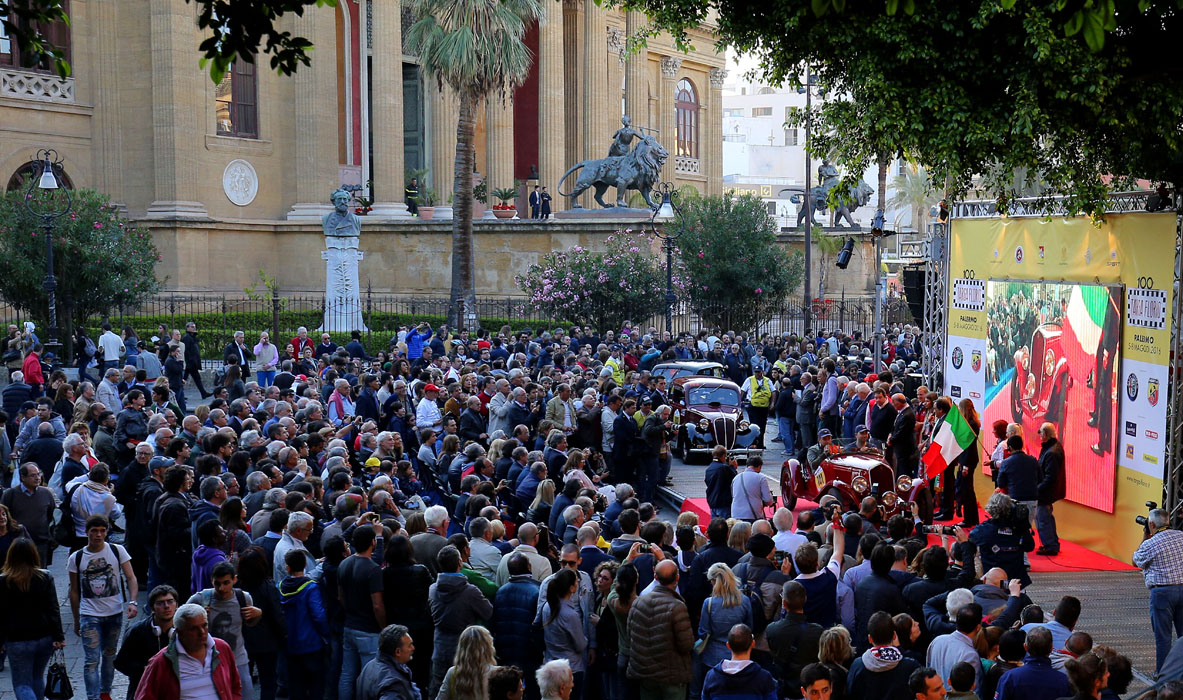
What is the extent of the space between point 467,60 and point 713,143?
3662 centimetres

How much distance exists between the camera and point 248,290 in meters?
36.1

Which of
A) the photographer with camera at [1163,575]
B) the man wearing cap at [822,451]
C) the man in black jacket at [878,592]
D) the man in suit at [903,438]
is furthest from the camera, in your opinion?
the man in suit at [903,438]

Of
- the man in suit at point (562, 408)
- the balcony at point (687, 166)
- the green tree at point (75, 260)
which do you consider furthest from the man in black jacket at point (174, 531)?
the balcony at point (687, 166)

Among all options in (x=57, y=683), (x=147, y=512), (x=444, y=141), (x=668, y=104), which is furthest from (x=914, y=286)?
(x=668, y=104)

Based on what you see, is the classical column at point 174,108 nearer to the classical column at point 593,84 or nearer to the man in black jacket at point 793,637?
the classical column at point 593,84

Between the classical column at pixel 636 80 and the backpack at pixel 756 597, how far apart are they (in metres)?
42.8

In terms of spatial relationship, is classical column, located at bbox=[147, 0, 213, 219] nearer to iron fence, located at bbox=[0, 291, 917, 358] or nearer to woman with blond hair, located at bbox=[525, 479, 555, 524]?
iron fence, located at bbox=[0, 291, 917, 358]

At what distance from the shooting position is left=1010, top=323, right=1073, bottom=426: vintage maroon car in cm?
1489

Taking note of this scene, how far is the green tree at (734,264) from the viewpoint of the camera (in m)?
33.2

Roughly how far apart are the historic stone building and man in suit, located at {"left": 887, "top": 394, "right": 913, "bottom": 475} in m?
16.4

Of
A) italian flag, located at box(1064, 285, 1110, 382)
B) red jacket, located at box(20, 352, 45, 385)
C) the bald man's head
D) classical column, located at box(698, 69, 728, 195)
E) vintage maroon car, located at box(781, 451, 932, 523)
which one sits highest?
classical column, located at box(698, 69, 728, 195)

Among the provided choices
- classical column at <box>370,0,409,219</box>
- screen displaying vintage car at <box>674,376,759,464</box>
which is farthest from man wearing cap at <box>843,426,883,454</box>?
classical column at <box>370,0,409,219</box>

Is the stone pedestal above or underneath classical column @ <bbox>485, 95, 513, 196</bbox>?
underneath

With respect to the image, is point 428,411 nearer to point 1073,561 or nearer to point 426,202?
point 1073,561
